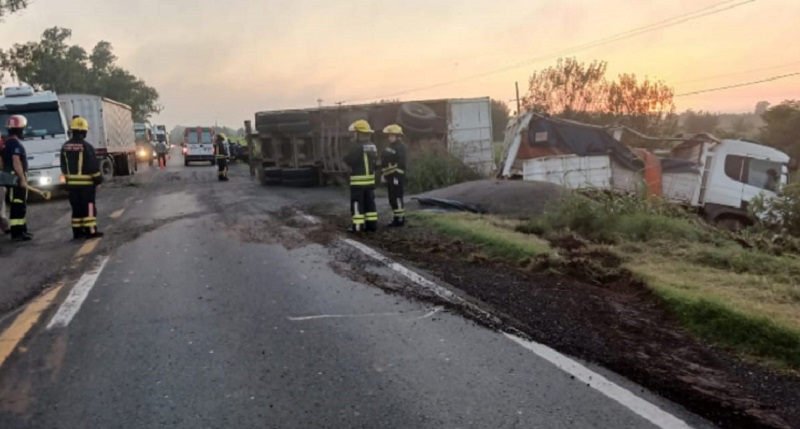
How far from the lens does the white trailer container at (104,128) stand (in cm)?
2370

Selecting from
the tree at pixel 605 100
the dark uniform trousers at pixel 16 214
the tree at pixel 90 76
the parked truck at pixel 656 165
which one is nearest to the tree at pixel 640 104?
the tree at pixel 605 100

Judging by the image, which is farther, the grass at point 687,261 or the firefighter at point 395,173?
the firefighter at point 395,173

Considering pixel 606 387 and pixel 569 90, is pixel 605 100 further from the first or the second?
pixel 606 387

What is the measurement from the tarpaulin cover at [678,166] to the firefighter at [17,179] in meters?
13.4

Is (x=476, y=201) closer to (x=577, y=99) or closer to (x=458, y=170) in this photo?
(x=458, y=170)

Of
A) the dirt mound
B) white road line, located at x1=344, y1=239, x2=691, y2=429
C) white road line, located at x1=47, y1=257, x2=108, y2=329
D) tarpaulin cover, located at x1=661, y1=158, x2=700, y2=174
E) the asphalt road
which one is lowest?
white road line, located at x1=344, y1=239, x2=691, y2=429

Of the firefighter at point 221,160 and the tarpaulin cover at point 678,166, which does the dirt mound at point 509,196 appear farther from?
the firefighter at point 221,160

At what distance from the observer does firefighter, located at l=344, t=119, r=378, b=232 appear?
1027cm

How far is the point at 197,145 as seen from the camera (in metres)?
38.8

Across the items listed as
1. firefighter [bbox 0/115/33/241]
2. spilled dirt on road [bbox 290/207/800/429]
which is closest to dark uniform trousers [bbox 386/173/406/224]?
spilled dirt on road [bbox 290/207/800/429]

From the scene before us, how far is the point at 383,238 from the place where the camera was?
963cm

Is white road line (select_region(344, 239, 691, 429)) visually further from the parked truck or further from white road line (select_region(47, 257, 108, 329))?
the parked truck

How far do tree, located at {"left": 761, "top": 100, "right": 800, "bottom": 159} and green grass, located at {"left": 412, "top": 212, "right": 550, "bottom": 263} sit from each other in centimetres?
3000

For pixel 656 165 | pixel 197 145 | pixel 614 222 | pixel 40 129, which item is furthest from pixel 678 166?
pixel 197 145
